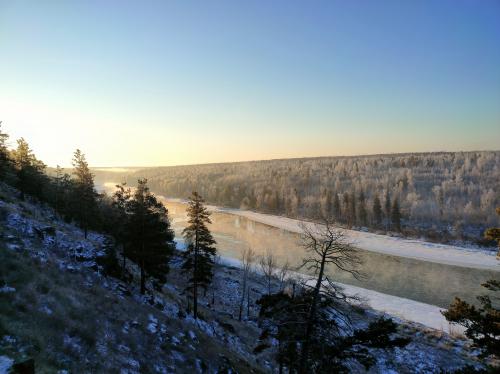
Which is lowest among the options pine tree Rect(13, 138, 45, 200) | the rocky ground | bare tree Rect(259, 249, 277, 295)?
bare tree Rect(259, 249, 277, 295)

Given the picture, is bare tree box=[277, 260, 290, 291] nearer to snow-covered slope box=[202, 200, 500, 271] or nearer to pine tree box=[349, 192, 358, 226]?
snow-covered slope box=[202, 200, 500, 271]

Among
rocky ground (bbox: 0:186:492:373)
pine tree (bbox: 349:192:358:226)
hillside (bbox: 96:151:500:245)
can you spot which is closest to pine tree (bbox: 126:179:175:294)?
rocky ground (bbox: 0:186:492:373)

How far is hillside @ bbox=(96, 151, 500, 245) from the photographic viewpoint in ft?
286

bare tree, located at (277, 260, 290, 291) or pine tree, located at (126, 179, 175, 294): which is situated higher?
pine tree, located at (126, 179, 175, 294)

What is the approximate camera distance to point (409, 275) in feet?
164

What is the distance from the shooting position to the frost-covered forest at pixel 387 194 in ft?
288

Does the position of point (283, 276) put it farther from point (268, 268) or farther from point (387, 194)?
point (387, 194)

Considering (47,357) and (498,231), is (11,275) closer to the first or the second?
(47,357)

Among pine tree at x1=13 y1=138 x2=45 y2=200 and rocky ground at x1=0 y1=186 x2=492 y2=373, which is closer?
rocky ground at x1=0 y1=186 x2=492 y2=373

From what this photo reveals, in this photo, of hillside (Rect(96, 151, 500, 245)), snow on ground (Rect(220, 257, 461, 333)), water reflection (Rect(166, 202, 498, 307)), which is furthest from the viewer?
hillside (Rect(96, 151, 500, 245))

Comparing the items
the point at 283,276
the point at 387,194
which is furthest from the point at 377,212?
the point at 283,276

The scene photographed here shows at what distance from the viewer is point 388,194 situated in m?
94.2

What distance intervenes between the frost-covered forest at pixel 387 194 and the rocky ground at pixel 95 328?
62283mm

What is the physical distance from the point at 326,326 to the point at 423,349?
2264cm
